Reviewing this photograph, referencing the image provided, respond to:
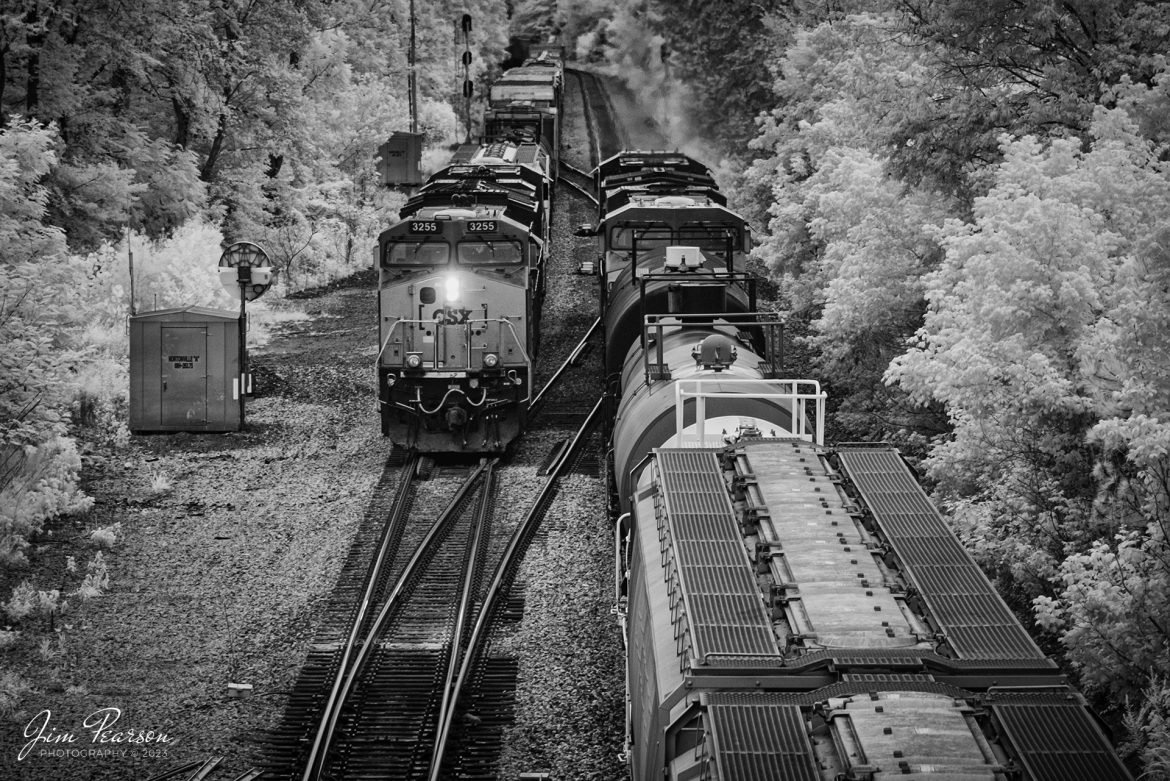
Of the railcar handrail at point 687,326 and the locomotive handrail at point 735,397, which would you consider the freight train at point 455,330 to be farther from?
the locomotive handrail at point 735,397

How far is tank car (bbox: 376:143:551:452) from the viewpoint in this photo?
66.6 ft

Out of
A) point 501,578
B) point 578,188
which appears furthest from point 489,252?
point 578,188

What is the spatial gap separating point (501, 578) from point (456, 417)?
16.6 ft

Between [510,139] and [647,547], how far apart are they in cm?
2872

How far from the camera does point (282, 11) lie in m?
36.4

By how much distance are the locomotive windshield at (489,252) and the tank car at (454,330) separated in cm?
2

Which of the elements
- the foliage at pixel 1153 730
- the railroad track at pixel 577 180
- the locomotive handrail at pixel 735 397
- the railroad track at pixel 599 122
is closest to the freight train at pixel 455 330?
the locomotive handrail at pixel 735 397

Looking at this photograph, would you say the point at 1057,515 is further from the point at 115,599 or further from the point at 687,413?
the point at 115,599

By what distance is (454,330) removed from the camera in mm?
20672

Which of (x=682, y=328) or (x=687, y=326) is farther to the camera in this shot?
(x=682, y=328)

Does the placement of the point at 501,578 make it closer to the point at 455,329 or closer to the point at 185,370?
the point at 455,329

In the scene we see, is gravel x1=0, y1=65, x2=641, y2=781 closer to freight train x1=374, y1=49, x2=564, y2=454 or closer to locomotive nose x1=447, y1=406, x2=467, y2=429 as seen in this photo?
freight train x1=374, y1=49, x2=564, y2=454

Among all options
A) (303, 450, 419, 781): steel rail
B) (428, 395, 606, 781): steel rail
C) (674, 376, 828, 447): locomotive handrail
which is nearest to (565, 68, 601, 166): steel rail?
(428, 395, 606, 781): steel rail
